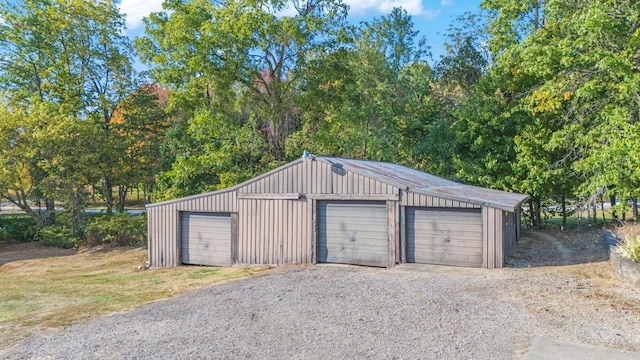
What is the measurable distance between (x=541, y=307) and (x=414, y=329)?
245cm

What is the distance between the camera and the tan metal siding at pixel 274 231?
13.1 m

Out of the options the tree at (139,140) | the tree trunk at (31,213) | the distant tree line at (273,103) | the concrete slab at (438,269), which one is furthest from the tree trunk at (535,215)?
the tree trunk at (31,213)

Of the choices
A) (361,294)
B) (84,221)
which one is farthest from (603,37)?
(84,221)

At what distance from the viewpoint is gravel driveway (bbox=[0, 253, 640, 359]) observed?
582cm

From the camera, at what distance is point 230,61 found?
65.9 feet

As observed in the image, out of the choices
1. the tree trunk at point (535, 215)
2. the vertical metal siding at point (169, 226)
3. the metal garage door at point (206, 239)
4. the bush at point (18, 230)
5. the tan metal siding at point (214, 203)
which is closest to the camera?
the tan metal siding at point (214, 203)

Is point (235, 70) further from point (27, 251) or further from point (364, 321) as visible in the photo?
point (364, 321)

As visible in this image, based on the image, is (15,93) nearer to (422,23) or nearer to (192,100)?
(192,100)

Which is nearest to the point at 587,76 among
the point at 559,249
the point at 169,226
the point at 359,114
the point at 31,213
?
the point at 559,249

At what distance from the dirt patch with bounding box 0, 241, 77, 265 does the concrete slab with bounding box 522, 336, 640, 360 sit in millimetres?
21387

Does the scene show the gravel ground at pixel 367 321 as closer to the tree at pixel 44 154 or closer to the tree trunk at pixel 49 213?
the tree at pixel 44 154

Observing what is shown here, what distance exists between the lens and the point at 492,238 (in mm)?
10883

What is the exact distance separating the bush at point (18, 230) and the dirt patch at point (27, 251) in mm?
908

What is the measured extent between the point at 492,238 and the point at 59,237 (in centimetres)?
2139
